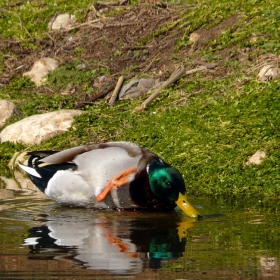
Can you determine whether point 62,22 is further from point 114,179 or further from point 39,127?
point 114,179

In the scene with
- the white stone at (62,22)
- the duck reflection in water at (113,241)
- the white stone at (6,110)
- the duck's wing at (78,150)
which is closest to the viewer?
the duck reflection in water at (113,241)

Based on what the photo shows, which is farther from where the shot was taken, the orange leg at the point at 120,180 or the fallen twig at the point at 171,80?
the fallen twig at the point at 171,80

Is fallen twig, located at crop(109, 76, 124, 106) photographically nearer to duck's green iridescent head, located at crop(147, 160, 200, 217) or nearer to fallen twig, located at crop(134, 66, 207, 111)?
fallen twig, located at crop(134, 66, 207, 111)

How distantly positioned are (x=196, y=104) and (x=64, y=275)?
563 centimetres

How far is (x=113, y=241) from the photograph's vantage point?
5930 millimetres

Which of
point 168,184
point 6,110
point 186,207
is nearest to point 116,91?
point 6,110

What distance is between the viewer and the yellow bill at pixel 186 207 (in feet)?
22.7

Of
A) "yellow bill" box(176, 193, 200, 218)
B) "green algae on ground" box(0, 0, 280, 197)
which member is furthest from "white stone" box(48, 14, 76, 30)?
"yellow bill" box(176, 193, 200, 218)

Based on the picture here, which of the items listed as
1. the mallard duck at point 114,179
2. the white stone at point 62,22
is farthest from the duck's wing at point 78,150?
the white stone at point 62,22

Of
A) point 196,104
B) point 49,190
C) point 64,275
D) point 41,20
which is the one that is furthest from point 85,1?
point 64,275

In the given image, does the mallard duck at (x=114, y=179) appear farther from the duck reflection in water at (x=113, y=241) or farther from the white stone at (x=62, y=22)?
the white stone at (x=62, y=22)

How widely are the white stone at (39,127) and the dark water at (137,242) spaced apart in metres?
2.60

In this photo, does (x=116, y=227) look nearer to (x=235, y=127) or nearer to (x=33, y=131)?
(x=235, y=127)

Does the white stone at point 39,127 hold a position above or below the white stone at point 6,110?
below
